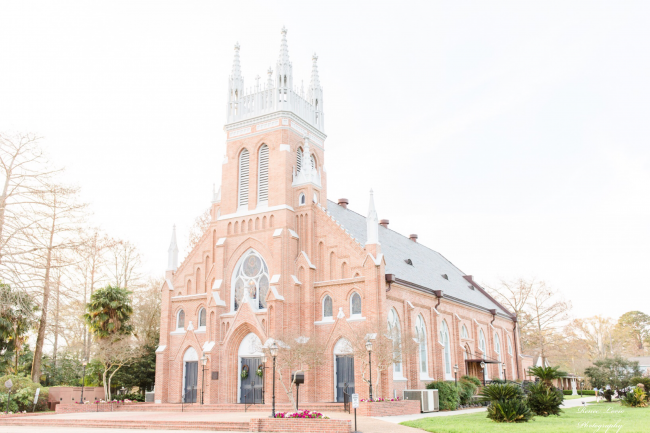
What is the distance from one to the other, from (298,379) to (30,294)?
11.9m

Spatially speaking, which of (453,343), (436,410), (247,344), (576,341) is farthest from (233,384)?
(576,341)

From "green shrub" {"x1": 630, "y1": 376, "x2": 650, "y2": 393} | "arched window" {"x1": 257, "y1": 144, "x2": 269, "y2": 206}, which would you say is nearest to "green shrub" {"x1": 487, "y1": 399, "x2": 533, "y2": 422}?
"green shrub" {"x1": 630, "y1": 376, "x2": 650, "y2": 393}

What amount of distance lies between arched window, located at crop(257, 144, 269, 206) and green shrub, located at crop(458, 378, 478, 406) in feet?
54.7

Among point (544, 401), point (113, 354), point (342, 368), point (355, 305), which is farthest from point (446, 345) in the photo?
point (113, 354)

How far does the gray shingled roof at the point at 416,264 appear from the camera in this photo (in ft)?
127

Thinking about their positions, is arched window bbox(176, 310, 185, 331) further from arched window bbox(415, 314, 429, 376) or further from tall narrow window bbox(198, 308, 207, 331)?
arched window bbox(415, 314, 429, 376)

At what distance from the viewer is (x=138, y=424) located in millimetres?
25828

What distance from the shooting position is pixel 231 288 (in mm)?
36344

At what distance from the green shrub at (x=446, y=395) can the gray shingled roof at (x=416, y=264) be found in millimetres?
6732

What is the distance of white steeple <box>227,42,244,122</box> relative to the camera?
39.7 meters

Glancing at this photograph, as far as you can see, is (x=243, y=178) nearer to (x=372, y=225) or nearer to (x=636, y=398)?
(x=372, y=225)

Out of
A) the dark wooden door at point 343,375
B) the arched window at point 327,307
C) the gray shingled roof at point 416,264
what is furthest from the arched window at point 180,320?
the gray shingled roof at point 416,264

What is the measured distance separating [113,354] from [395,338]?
62.0ft

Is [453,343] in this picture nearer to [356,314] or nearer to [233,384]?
[356,314]
